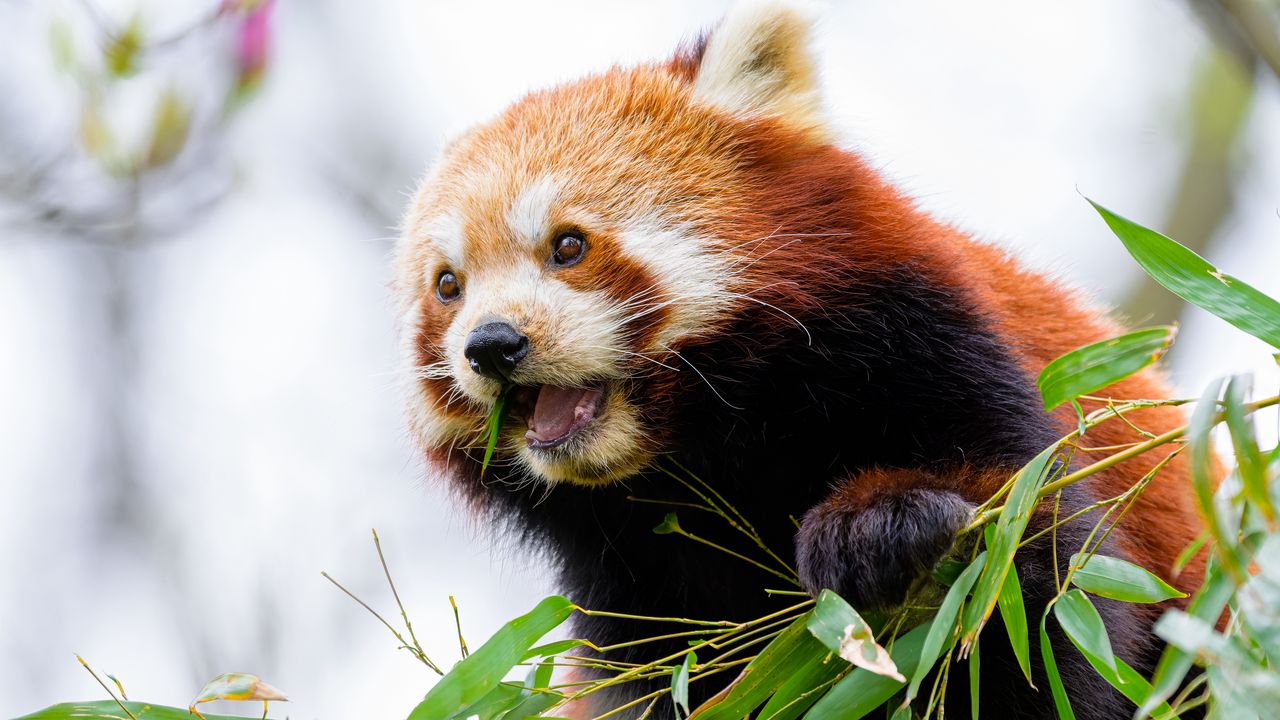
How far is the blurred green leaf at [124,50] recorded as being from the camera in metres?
4.00

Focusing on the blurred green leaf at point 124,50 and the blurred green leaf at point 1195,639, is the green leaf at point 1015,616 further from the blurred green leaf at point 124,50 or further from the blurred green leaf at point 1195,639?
the blurred green leaf at point 124,50

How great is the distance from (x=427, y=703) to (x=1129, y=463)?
208cm

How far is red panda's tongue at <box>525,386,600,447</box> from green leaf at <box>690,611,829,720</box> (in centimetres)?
72

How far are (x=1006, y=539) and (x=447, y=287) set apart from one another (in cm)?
166

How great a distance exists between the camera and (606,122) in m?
3.20

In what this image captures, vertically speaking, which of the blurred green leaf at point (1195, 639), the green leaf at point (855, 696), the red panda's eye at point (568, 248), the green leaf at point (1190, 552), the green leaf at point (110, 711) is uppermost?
the red panda's eye at point (568, 248)

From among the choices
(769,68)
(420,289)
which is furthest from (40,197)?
(769,68)

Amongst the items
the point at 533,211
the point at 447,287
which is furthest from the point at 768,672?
the point at 447,287

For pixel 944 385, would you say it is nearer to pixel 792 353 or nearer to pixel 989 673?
pixel 792 353

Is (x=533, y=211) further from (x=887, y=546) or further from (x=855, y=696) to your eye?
(x=855, y=696)

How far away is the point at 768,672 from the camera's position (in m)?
2.22

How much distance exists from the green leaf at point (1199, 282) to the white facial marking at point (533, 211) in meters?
1.37

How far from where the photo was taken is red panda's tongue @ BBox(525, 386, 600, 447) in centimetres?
271

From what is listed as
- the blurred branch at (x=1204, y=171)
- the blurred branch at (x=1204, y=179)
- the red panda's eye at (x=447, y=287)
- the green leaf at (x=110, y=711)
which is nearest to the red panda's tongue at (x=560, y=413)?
the red panda's eye at (x=447, y=287)
